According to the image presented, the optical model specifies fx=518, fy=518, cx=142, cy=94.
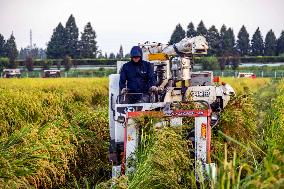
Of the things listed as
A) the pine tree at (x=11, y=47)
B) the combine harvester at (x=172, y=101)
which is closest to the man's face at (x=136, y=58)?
the combine harvester at (x=172, y=101)

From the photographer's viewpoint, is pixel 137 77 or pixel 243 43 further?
pixel 243 43

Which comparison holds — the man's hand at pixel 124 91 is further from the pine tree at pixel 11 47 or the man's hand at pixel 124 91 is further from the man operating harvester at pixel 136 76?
the pine tree at pixel 11 47

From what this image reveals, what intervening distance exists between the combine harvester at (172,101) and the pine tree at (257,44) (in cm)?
9452

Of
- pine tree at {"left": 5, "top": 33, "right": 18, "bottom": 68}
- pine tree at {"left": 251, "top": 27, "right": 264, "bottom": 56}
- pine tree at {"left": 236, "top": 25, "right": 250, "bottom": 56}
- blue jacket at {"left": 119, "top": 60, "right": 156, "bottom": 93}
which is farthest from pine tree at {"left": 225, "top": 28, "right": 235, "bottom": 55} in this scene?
blue jacket at {"left": 119, "top": 60, "right": 156, "bottom": 93}

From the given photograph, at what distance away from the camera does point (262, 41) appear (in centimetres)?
10400

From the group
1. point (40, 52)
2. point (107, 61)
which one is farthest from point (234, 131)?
point (40, 52)

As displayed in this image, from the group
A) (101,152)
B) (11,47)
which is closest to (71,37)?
(11,47)

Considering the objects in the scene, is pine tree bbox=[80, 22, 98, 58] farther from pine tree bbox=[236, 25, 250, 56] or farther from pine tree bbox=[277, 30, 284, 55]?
pine tree bbox=[277, 30, 284, 55]

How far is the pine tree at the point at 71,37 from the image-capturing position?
88.0m

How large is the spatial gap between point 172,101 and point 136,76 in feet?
2.50

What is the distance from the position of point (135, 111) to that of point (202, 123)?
1.04 meters

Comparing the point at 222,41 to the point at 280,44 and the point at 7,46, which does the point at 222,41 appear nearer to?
the point at 280,44

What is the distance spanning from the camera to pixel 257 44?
10281 centimetres

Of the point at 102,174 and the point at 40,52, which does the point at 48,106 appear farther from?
the point at 40,52
